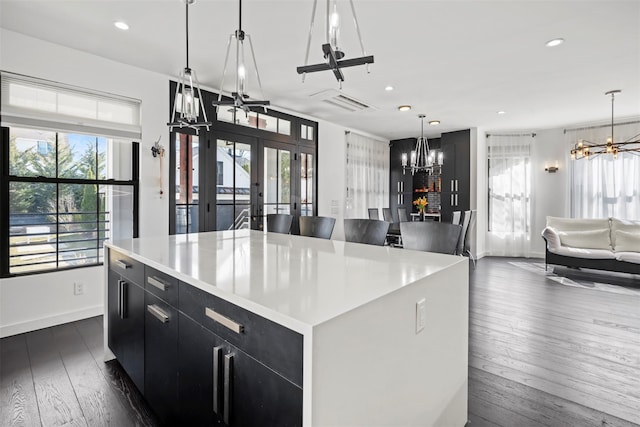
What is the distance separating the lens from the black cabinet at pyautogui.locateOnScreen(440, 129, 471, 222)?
6.88m

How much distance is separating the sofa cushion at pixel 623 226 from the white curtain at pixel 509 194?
1.64 meters

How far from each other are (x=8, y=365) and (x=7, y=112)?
216 centimetres

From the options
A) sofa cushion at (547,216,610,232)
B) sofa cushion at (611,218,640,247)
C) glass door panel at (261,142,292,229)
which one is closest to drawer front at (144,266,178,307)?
glass door panel at (261,142,292,229)

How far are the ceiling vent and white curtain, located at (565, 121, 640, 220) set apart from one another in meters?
4.56

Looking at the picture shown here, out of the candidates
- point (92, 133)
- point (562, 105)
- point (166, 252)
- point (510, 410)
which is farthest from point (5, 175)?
point (562, 105)

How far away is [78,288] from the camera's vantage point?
11.0 feet

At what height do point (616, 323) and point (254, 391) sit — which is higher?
point (254, 391)

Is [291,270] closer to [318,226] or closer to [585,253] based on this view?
[318,226]

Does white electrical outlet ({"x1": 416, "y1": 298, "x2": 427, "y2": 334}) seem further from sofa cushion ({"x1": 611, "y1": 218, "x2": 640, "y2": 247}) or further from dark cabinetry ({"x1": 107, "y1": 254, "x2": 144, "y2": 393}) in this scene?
sofa cushion ({"x1": 611, "y1": 218, "x2": 640, "y2": 247})

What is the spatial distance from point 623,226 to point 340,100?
4.94m

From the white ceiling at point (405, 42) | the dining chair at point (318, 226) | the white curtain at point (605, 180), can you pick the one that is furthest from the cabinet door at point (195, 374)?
the white curtain at point (605, 180)

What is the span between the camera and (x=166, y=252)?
5.98 feet

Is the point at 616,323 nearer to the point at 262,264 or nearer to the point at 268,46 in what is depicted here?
the point at 262,264

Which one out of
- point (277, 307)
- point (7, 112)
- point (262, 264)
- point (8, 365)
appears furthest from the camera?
point (7, 112)
